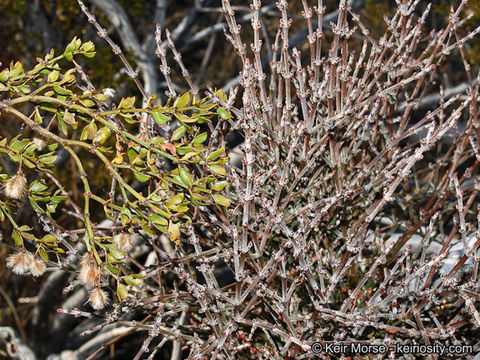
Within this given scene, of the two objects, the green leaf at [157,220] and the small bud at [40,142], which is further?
the small bud at [40,142]

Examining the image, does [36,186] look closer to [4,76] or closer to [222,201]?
[4,76]

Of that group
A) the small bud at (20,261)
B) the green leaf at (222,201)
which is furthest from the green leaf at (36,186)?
the green leaf at (222,201)

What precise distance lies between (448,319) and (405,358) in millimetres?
206

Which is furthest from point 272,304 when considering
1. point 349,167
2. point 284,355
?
point 349,167

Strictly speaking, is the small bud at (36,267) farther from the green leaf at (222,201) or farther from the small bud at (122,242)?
the green leaf at (222,201)

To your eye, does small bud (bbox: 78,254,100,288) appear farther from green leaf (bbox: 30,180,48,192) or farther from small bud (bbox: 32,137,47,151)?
small bud (bbox: 32,137,47,151)

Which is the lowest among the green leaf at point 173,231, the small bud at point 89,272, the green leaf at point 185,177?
the small bud at point 89,272

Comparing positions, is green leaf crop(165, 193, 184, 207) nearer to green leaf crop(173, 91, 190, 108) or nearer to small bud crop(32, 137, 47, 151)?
green leaf crop(173, 91, 190, 108)

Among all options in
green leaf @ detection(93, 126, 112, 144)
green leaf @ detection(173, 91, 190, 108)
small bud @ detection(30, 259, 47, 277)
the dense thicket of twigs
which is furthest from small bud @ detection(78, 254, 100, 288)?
green leaf @ detection(173, 91, 190, 108)

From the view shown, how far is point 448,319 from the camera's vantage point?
1379 millimetres

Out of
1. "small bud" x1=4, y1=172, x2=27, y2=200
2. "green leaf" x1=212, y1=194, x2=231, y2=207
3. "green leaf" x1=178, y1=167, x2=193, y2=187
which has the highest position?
"small bud" x1=4, y1=172, x2=27, y2=200

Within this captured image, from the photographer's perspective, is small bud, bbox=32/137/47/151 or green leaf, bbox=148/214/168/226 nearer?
green leaf, bbox=148/214/168/226

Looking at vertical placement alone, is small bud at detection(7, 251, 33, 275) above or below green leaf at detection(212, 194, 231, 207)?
below

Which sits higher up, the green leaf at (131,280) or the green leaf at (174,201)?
the green leaf at (174,201)
